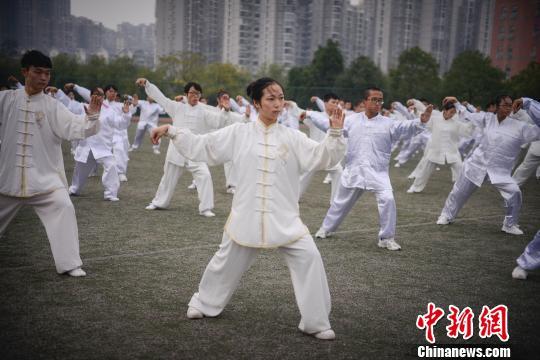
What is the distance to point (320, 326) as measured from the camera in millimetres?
4070

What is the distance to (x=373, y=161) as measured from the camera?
23.2 ft

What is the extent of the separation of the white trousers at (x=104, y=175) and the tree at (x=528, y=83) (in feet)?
126

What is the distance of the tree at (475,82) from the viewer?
132 feet

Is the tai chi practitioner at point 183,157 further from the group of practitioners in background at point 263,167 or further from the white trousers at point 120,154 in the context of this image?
the white trousers at point 120,154

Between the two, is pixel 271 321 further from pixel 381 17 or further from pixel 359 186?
pixel 381 17

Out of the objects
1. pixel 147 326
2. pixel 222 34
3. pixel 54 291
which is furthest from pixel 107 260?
pixel 222 34

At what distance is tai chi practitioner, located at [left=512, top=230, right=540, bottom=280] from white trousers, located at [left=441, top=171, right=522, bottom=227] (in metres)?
2.51

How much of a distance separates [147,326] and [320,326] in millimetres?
1292

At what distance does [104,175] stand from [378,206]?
16.5ft

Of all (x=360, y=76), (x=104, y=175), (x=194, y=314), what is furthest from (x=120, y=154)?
(x=360, y=76)

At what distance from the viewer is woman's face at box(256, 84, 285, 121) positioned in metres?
4.20

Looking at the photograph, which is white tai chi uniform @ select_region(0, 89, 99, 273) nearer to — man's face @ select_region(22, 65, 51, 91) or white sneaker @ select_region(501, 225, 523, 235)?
man's face @ select_region(22, 65, 51, 91)

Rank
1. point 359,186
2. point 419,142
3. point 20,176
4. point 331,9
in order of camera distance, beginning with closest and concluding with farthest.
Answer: point 20,176 → point 359,186 → point 419,142 → point 331,9

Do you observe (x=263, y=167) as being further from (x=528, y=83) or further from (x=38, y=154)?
(x=528, y=83)
